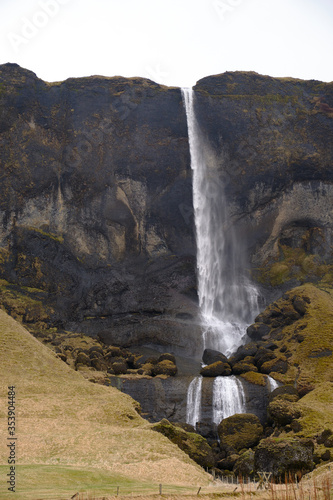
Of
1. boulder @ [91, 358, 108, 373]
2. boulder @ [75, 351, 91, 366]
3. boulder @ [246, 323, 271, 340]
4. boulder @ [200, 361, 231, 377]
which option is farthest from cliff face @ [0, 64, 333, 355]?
boulder @ [200, 361, 231, 377]

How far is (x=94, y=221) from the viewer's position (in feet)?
232

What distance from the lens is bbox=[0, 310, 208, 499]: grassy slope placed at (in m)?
21.3

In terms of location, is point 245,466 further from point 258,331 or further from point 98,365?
A: point 258,331

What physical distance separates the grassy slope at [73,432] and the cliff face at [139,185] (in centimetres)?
2466

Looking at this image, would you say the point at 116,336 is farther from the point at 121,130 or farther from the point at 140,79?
the point at 140,79

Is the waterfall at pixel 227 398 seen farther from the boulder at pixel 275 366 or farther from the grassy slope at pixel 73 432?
the grassy slope at pixel 73 432

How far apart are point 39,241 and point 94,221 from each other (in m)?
8.01

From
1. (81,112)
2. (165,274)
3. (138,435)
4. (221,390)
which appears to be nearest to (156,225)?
(165,274)

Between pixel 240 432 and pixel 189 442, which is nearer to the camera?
pixel 189 442

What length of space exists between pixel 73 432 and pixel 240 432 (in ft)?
47.3

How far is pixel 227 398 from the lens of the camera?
45875mm

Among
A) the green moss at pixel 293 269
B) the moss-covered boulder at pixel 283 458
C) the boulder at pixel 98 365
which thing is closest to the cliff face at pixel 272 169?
the green moss at pixel 293 269

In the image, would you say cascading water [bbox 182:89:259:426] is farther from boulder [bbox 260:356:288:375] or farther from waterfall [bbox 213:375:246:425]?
waterfall [bbox 213:375:246:425]

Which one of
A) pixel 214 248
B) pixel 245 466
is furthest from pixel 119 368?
pixel 214 248
